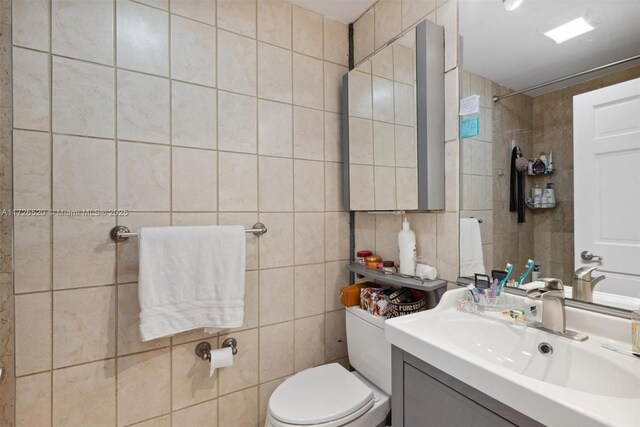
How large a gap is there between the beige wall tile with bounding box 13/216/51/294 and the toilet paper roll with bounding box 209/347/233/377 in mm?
650

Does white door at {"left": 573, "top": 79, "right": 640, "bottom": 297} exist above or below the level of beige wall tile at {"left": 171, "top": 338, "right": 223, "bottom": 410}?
above

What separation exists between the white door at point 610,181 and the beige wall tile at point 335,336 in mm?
1118

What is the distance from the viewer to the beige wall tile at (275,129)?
1.46 m

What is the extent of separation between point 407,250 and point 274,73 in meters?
1.06

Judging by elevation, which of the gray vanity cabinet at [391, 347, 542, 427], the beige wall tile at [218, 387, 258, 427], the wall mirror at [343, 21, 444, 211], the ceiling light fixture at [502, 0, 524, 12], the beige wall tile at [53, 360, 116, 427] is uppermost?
the ceiling light fixture at [502, 0, 524, 12]

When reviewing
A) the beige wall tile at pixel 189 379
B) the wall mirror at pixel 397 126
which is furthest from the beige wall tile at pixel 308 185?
the beige wall tile at pixel 189 379

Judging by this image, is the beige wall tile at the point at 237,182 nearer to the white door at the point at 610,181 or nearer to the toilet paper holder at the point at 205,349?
the toilet paper holder at the point at 205,349

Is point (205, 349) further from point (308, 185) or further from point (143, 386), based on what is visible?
point (308, 185)

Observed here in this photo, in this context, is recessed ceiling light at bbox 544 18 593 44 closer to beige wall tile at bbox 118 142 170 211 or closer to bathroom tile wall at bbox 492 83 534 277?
bathroom tile wall at bbox 492 83 534 277

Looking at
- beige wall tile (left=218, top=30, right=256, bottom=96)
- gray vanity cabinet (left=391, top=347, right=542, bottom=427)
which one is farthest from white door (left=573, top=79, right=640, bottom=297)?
beige wall tile (left=218, top=30, right=256, bottom=96)

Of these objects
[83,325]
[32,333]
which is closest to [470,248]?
[83,325]

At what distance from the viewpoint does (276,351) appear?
1491 mm

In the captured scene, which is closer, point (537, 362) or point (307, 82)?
point (537, 362)

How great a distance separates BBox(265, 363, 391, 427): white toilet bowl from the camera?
1.09 meters
